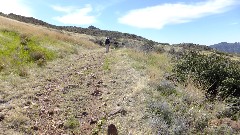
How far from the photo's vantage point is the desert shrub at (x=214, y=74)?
1639cm

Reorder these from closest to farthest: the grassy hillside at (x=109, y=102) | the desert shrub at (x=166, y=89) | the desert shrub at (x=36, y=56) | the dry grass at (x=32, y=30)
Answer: the grassy hillside at (x=109, y=102), the desert shrub at (x=166, y=89), the desert shrub at (x=36, y=56), the dry grass at (x=32, y=30)

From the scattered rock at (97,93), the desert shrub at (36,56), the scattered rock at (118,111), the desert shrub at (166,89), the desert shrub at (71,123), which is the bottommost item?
the desert shrub at (71,123)

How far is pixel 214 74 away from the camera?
17.5m

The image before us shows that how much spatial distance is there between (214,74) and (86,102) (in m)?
7.85

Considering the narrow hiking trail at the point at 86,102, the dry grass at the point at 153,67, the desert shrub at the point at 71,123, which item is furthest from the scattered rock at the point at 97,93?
the desert shrub at the point at 71,123

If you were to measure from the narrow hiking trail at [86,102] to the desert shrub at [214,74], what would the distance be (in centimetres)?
287

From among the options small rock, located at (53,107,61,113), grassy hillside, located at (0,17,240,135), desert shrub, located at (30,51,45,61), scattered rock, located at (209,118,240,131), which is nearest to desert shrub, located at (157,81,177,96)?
grassy hillside, located at (0,17,240,135)

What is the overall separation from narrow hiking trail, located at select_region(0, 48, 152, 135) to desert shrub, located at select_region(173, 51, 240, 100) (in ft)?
9.43

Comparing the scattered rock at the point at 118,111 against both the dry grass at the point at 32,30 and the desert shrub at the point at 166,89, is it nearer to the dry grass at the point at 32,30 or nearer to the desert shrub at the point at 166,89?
the desert shrub at the point at 166,89

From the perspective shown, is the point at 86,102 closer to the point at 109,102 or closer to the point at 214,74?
the point at 109,102

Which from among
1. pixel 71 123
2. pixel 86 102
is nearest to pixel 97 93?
pixel 86 102

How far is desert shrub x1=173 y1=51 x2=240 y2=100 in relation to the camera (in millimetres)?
16391

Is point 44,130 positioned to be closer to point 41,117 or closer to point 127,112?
point 41,117

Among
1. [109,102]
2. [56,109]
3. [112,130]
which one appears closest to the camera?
[112,130]
